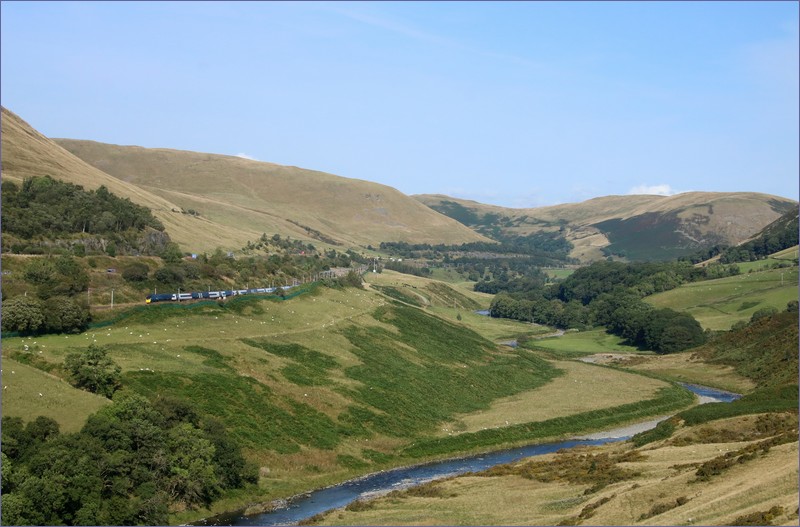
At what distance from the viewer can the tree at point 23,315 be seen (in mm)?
96625

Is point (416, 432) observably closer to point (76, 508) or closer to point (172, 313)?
point (172, 313)

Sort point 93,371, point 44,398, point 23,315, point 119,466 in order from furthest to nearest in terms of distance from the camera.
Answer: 1. point 23,315
2. point 93,371
3. point 44,398
4. point 119,466

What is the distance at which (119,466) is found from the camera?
70375 millimetres

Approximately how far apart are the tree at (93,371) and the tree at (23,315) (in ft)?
46.1

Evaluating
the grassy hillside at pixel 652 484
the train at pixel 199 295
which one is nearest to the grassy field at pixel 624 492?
the grassy hillside at pixel 652 484

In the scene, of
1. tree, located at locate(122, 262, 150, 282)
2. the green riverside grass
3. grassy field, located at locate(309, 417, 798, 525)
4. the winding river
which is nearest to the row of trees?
tree, located at locate(122, 262, 150, 282)

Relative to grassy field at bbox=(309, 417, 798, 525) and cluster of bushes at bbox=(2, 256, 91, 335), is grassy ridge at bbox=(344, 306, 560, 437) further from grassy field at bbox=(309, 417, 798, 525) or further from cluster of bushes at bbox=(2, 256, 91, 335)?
cluster of bushes at bbox=(2, 256, 91, 335)

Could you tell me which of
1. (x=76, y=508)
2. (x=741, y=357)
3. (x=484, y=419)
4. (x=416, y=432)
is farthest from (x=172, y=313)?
(x=741, y=357)

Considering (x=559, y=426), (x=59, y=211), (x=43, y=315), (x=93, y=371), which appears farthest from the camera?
(x=59, y=211)

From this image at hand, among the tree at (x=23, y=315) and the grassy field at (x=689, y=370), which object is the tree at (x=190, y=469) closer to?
the tree at (x=23, y=315)

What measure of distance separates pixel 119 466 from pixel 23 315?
35.1 m

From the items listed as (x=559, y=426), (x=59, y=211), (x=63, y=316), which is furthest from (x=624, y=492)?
(x=59, y=211)

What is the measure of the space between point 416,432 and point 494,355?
192 feet

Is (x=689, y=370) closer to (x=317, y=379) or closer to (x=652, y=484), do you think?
(x=317, y=379)
